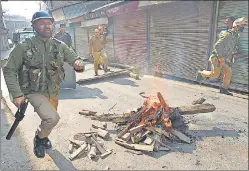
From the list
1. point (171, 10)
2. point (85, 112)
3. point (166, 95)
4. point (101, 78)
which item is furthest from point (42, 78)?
point (171, 10)

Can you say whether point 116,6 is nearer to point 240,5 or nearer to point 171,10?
point 171,10

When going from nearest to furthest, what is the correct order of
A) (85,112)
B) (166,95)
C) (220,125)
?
1. (220,125)
2. (85,112)
3. (166,95)

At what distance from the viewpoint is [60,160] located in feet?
11.6

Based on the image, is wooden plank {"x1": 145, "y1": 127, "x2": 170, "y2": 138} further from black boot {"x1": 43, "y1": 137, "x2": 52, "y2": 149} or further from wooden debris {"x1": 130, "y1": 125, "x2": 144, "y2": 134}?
black boot {"x1": 43, "y1": 137, "x2": 52, "y2": 149}

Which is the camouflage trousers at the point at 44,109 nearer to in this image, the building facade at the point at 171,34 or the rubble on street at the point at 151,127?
the rubble on street at the point at 151,127

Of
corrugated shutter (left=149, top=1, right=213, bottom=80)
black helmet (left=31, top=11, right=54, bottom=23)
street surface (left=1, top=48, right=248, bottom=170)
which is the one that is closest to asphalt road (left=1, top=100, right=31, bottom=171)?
street surface (left=1, top=48, right=248, bottom=170)

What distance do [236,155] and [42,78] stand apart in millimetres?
3220

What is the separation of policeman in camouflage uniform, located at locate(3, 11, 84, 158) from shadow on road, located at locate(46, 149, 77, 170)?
18cm

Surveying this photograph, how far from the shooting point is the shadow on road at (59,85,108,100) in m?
7.18

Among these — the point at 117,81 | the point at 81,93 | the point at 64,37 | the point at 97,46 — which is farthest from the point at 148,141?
the point at 97,46

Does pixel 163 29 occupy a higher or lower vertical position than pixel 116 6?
lower

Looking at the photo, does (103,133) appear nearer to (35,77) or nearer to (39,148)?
(39,148)

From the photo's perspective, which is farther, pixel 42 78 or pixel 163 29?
pixel 163 29

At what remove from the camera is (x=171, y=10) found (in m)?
9.68
